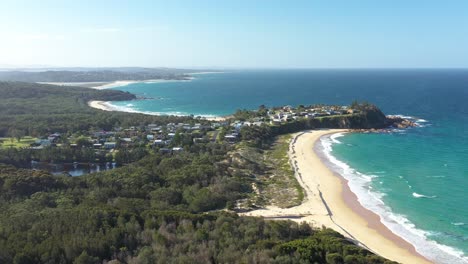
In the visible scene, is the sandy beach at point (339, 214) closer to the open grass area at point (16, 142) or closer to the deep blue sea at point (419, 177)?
the deep blue sea at point (419, 177)

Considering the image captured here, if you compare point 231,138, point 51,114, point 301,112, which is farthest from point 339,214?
point 51,114

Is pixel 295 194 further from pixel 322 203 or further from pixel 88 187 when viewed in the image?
pixel 88 187

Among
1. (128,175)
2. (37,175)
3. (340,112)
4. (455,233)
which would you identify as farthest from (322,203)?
(340,112)

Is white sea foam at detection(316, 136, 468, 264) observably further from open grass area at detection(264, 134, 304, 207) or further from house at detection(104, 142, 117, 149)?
house at detection(104, 142, 117, 149)

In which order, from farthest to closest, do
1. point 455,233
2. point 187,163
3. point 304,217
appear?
point 187,163 → point 304,217 → point 455,233

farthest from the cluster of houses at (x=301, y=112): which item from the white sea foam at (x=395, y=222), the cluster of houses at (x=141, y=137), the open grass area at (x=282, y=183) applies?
the white sea foam at (x=395, y=222)

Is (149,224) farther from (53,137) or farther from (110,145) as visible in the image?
(53,137)
